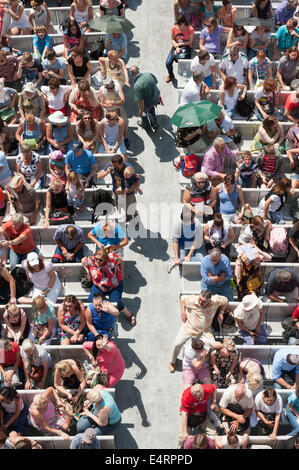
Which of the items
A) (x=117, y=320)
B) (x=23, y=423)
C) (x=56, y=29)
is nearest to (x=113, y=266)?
(x=117, y=320)

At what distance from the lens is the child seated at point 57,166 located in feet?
42.7

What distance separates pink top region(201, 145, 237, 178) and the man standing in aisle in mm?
2024

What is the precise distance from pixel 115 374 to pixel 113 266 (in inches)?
74.5

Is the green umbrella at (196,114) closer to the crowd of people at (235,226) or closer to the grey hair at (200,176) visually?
the crowd of people at (235,226)

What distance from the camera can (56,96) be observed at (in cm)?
1419

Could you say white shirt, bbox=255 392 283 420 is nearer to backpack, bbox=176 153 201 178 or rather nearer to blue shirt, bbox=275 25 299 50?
backpack, bbox=176 153 201 178

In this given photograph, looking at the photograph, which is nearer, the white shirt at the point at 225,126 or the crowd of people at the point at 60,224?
the crowd of people at the point at 60,224

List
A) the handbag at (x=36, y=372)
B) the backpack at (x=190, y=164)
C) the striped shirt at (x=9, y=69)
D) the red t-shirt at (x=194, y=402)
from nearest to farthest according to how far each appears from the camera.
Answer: the red t-shirt at (x=194, y=402), the handbag at (x=36, y=372), the backpack at (x=190, y=164), the striped shirt at (x=9, y=69)

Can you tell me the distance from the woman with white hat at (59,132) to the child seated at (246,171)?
142 inches

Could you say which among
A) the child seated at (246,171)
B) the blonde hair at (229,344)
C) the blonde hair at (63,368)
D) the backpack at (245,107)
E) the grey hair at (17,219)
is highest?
the backpack at (245,107)

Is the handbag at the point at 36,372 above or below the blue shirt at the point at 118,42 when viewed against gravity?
below

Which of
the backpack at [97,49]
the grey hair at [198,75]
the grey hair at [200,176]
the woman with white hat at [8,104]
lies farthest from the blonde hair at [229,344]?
the backpack at [97,49]
